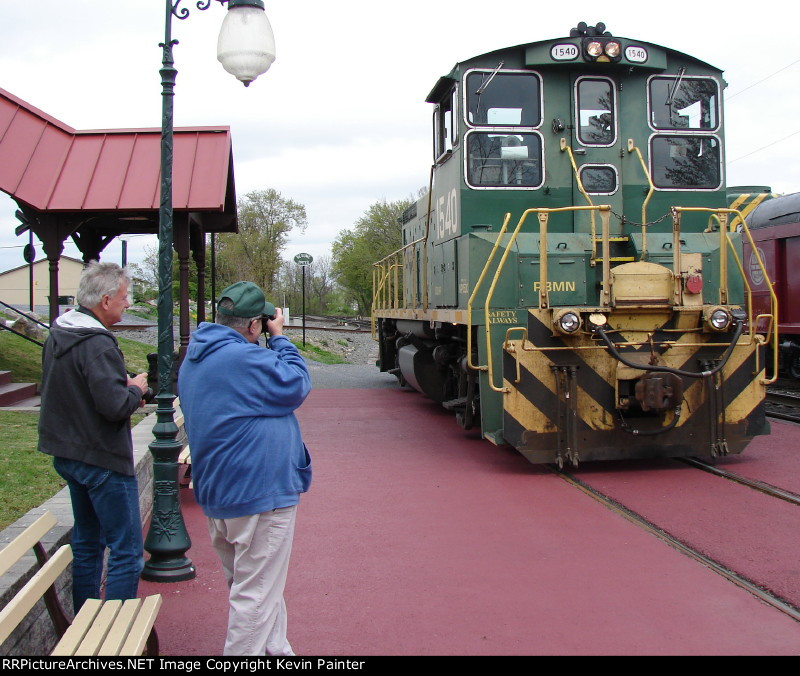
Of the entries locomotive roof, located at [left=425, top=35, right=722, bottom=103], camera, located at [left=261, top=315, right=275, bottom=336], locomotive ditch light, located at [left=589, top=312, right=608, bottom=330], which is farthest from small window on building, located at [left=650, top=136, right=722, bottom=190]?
camera, located at [left=261, top=315, right=275, bottom=336]

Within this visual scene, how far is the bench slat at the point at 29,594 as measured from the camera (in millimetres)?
2729

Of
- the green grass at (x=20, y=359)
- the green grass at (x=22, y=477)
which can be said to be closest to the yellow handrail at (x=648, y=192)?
the green grass at (x=22, y=477)

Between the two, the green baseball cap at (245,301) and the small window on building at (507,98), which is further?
the small window on building at (507,98)

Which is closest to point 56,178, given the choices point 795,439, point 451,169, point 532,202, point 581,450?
point 451,169

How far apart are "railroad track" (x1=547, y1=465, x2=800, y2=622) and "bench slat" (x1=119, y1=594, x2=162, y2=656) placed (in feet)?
10.4

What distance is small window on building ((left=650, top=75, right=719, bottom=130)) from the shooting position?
8930mm

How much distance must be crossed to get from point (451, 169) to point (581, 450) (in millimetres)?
3787

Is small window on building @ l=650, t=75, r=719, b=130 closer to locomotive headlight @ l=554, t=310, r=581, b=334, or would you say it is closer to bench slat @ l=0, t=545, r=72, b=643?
locomotive headlight @ l=554, t=310, r=581, b=334

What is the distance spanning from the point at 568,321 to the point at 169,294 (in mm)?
3473

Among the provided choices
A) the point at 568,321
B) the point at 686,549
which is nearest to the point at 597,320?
the point at 568,321

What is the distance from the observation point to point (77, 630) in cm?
318

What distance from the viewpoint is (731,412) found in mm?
7383

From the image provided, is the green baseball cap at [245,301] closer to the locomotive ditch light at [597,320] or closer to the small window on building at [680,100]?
the locomotive ditch light at [597,320]

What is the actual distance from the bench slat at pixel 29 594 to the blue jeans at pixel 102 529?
0.91 feet
